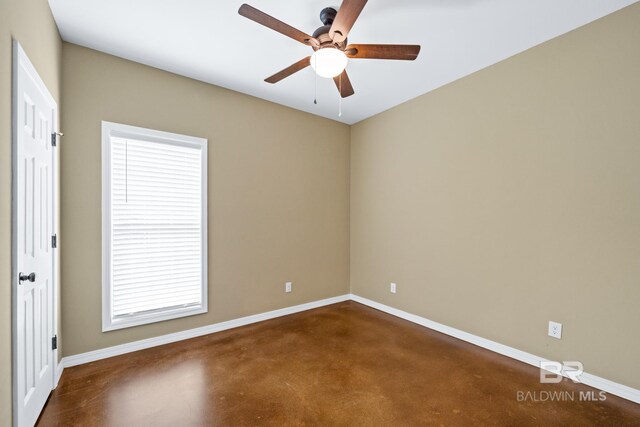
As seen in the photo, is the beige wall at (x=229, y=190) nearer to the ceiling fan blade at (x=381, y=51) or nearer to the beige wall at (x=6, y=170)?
the beige wall at (x=6, y=170)

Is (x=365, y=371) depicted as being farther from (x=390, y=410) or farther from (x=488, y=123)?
(x=488, y=123)

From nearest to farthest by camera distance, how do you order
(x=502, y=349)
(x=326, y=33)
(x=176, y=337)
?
1. (x=326, y=33)
2. (x=502, y=349)
3. (x=176, y=337)

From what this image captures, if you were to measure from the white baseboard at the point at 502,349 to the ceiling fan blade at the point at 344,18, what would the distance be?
9.85ft

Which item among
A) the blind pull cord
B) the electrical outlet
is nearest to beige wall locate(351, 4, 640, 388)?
the electrical outlet

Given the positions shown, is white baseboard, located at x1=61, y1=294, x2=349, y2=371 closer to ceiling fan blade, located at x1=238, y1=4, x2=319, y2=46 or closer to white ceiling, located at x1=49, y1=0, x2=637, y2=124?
white ceiling, located at x1=49, y1=0, x2=637, y2=124

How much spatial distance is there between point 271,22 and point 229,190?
1984mm

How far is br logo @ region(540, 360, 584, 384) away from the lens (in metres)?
2.23

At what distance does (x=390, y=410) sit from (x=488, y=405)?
69 centimetres

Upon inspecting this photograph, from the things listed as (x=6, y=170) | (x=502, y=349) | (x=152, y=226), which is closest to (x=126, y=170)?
(x=152, y=226)

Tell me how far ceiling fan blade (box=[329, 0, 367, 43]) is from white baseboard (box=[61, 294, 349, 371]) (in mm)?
3034

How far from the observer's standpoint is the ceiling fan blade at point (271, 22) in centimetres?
160

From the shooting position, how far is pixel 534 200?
2496 millimetres

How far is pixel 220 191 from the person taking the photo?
10.6ft

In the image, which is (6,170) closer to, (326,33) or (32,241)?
(32,241)
